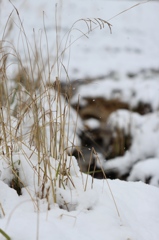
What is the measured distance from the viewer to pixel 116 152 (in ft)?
9.55

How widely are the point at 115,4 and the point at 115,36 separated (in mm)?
1341

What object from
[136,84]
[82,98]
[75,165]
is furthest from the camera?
[136,84]

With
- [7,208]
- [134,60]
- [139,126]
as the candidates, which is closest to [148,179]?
[139,126]

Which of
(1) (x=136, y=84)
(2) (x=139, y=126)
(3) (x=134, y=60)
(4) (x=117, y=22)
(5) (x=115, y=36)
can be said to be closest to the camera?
(2) (x=139, y=126)

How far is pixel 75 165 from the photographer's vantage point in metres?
1.51

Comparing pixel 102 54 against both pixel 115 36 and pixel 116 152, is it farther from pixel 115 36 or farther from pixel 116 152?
pixel 116 152

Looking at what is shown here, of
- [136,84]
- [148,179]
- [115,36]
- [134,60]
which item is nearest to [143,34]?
[115,36]

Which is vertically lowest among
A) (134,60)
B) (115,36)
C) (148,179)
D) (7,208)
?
(148,179)

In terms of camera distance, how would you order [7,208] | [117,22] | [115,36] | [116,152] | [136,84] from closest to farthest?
[7,208], [116,152], [136,84], [115,36], [117,22]

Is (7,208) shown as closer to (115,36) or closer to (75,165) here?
(75,165)

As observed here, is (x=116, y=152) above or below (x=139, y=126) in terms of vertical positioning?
below

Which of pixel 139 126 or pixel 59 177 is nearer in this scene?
pixel 59 177

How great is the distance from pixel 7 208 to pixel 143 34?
5.78 meters

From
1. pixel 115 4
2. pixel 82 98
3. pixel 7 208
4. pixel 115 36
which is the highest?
pixel 115 4
